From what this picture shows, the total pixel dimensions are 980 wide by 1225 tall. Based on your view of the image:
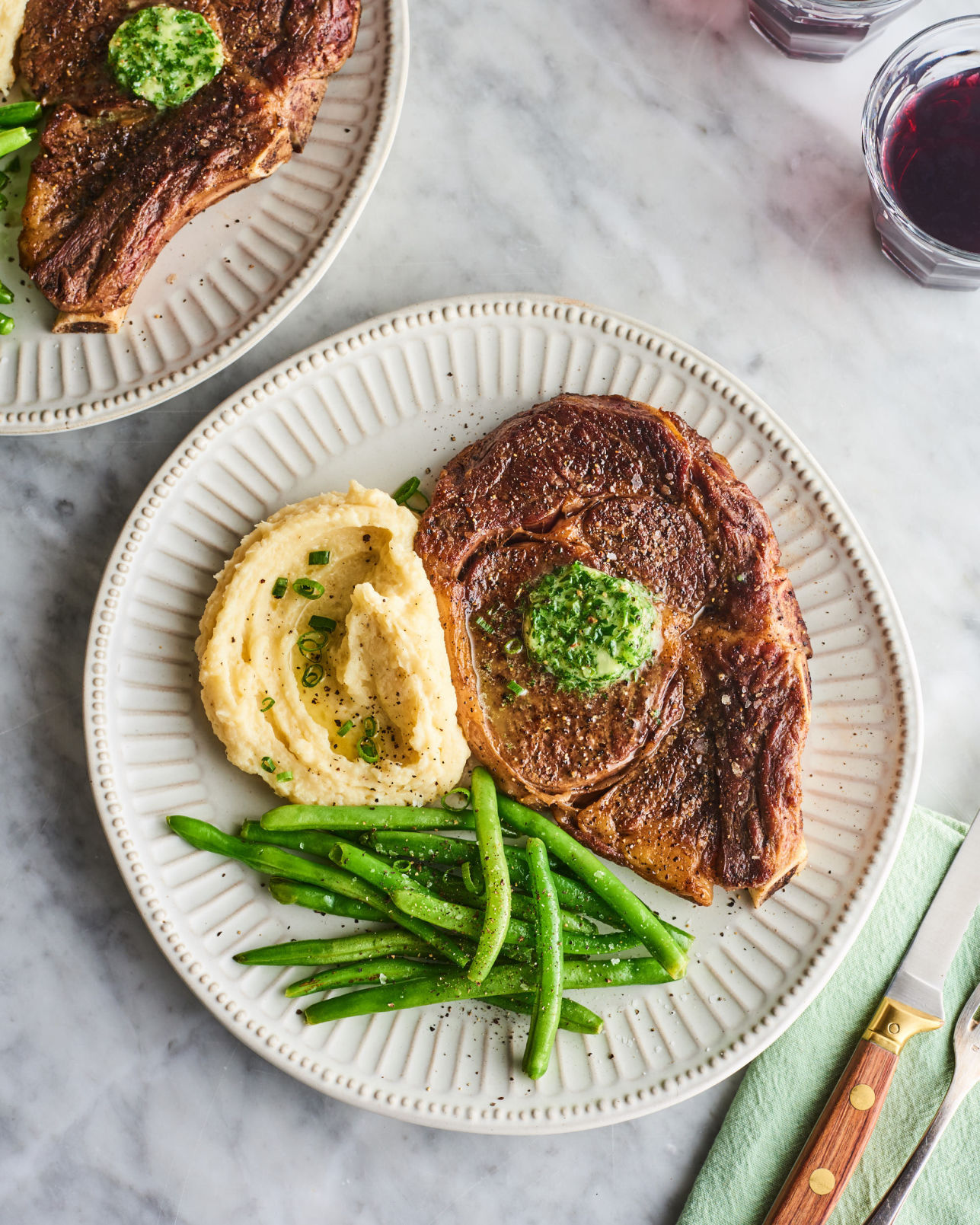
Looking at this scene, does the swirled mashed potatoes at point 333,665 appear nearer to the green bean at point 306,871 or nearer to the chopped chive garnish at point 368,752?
the chopped chive garnish at point 368,752

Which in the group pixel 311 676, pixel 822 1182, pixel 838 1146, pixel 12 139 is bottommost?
pixel 822 1182

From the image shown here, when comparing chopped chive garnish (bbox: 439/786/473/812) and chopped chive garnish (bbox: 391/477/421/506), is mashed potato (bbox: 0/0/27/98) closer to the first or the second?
chopped chive garnish (bbox: 391/477/421/506)

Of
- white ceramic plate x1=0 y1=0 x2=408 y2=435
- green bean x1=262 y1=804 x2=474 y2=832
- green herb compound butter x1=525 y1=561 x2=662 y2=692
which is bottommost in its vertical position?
green bean x1=262 y1=804 x2=474 y2=832

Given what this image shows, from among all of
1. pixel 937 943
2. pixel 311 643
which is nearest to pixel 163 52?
pixel 311 643

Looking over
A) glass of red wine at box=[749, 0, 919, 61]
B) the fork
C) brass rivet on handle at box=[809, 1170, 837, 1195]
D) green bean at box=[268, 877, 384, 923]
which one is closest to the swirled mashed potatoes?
green bean at box=[268, 877, 384, 923]

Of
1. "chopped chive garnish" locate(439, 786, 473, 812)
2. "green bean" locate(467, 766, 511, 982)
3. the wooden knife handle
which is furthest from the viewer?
the wooden knife handle

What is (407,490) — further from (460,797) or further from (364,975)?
(364,975)
